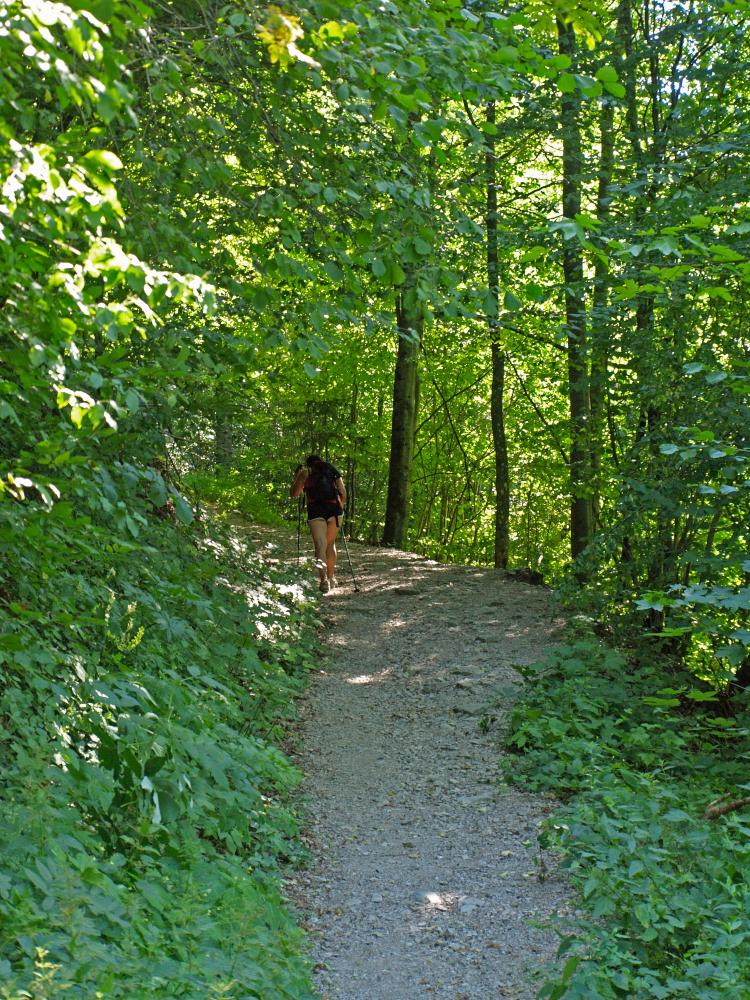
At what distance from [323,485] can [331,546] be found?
3.11 feet

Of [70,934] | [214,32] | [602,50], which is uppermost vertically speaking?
[602,50]

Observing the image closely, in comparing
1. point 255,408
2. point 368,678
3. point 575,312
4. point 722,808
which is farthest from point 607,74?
point 368,678

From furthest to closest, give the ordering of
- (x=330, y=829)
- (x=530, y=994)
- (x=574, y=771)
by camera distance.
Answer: (x=574, y=771) → (x=330, y=829) → (x=530, y=994)

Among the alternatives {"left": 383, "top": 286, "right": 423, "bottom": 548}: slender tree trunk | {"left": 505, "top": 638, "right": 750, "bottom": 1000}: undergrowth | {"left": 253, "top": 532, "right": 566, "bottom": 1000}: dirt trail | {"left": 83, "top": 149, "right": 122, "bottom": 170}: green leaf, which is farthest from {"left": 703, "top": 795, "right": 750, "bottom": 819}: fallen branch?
{"left": 383, "top": 286, "right": 423, "bottom": 548}: slender tree trunk

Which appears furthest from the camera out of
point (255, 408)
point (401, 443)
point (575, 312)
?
point (401, 443)

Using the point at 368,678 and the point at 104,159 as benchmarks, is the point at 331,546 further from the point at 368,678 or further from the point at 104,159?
the point at 104,159

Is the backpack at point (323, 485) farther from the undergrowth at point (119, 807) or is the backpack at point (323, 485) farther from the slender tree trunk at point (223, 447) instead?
the undergrowth at point (119, 807)

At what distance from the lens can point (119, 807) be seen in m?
4.43

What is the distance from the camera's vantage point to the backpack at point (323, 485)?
1309cm

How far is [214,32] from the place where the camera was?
5582mm

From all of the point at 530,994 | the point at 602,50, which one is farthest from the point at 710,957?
the point at 602,50

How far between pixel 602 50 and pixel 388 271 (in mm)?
7193

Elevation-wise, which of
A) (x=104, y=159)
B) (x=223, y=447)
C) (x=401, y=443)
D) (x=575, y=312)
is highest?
(x=575, y=312)

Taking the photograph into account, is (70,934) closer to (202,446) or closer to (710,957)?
(710,957)
